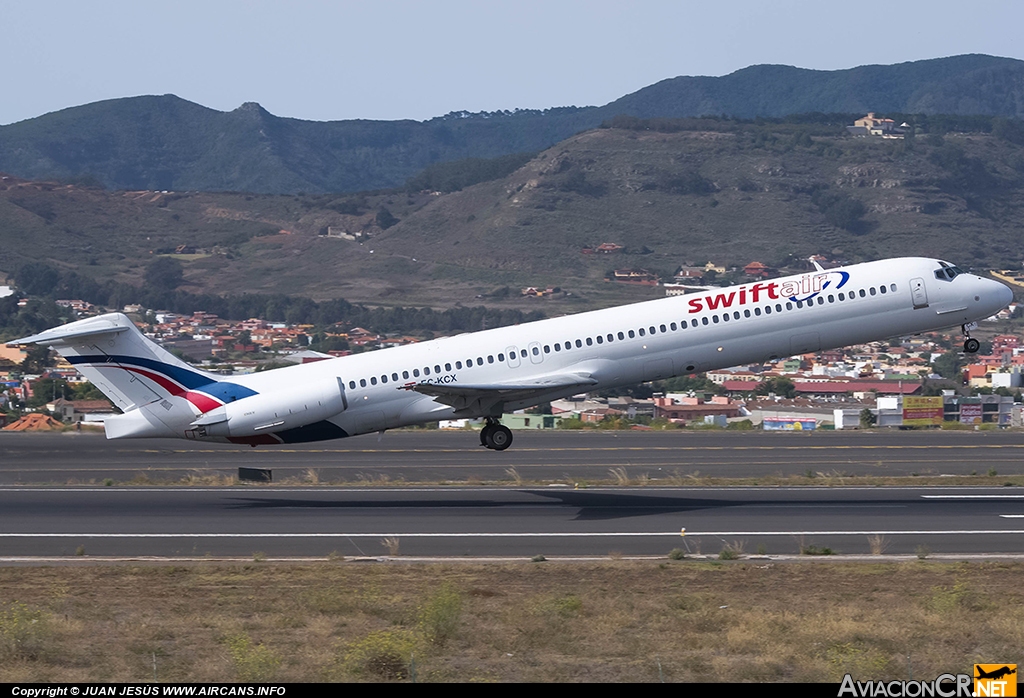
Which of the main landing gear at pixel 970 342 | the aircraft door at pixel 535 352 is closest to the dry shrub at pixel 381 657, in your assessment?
the aircraft door at pixel 535 352

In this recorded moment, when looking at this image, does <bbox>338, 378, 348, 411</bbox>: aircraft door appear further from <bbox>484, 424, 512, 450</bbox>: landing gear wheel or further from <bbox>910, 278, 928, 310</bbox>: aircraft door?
<bbox>910, 278, 928, 310</bbox>: aircraft door

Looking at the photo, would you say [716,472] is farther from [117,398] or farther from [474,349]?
[117,398]

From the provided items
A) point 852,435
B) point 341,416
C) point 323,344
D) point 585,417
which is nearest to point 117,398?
point 341,416

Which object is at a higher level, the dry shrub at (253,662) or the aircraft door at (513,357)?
the aircraft door at (513,357)

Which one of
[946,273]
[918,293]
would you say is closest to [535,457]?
[918,293]

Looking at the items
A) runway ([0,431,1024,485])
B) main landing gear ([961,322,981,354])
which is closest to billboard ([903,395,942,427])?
runway ([0,431,1024,485])

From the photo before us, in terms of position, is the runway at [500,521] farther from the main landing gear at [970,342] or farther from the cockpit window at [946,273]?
the cockpit window at [946,273]
